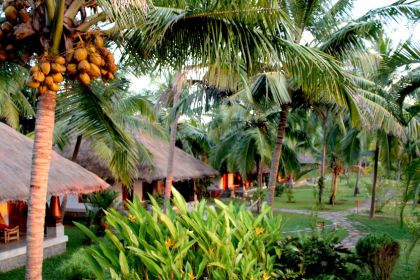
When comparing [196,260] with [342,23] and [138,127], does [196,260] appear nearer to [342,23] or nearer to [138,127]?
[342,23]

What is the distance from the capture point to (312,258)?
509 centimetres

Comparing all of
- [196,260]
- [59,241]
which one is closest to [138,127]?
[59,241]

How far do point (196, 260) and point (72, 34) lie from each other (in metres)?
2.40

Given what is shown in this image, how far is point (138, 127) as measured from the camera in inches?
500

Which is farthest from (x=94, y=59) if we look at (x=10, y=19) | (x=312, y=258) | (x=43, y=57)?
(x=312, y=258)

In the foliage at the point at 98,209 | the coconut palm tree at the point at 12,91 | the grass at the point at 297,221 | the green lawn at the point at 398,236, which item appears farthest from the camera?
the grass at the point at 297,221

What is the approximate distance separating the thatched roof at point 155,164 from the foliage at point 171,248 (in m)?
11.4

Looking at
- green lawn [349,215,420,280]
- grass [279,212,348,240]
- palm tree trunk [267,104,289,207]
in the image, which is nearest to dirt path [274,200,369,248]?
grass [279,212,348,240]

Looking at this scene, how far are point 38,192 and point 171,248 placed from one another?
1.44 m

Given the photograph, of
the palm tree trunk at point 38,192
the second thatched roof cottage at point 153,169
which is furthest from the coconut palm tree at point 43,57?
the second thatched roof cottage at point 153,169

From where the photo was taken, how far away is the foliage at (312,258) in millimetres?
4930

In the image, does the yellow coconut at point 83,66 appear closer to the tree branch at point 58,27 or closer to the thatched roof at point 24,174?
the tree branch at point 58,27

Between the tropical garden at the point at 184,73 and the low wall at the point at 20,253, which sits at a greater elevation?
the tropical garden at the point at 184,73

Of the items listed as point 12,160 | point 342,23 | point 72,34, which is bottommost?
point 12,160
